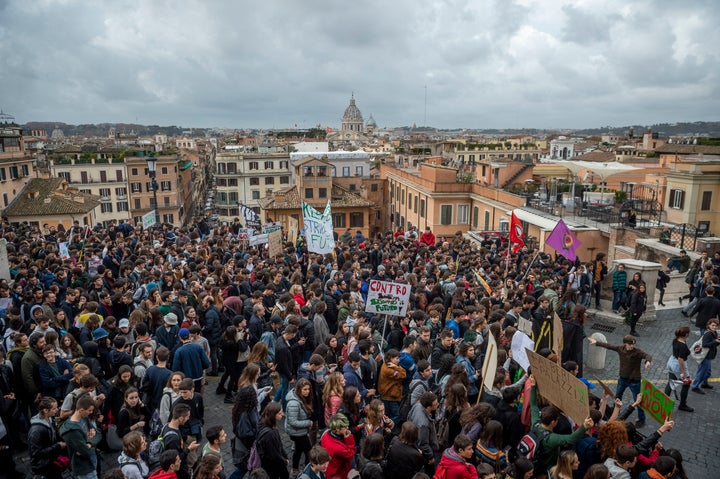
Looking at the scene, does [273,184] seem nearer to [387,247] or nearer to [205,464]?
[387,247]

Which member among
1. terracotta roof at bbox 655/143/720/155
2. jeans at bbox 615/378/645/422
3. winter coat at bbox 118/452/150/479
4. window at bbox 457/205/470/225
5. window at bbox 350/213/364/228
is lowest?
window at bbox 350/213/364/228

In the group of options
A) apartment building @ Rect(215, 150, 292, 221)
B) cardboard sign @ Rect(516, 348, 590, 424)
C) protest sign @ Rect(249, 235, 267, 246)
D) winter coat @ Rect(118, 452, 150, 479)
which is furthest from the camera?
apartment building @ Rect(215, 150, 292, 221)

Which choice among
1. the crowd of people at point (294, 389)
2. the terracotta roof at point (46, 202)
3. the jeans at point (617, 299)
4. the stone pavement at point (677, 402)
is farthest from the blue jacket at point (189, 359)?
the terracotta roof at point (46, 202)

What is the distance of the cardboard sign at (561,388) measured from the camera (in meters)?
6.28

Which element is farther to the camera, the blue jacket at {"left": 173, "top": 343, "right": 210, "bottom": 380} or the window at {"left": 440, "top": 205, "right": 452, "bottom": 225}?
the window at {"left": 440, "top": 205, "right": 452, "bottom": 225}

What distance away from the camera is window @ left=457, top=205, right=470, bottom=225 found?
3891cm

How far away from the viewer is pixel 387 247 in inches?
763

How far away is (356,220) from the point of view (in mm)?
54188

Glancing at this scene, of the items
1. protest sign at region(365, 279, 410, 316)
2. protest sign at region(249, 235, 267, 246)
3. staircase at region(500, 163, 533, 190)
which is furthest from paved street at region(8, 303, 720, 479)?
staircase at region(500, 163, 533, 190)

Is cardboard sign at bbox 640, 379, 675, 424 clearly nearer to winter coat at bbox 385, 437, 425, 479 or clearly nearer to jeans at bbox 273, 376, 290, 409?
winter coat at bbox 385, 437, 425, 479

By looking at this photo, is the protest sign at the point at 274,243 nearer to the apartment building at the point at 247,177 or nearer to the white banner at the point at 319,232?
the white banner at the point at 319,232

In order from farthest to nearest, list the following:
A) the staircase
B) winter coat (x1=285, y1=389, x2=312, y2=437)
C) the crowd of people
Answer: the staircase
winter coat (x1=285, y1=389, x2=312, y2=437)
the crowd of people

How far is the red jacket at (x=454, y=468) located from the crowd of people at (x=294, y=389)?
0.02m

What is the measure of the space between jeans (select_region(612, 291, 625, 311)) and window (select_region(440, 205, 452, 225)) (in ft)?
77.7
